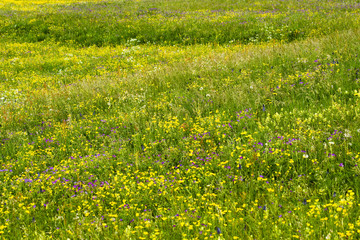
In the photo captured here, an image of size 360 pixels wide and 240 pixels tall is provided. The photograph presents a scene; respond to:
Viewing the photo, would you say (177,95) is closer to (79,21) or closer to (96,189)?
(96,189)

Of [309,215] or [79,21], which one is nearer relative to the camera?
[309,215]

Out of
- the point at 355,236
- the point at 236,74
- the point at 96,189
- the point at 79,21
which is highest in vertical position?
the point at 79,21

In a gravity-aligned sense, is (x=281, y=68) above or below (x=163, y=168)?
above

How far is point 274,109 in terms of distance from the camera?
502 cm

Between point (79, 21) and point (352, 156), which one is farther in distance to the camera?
point (79, 21)

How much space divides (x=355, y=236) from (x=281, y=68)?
5152 mm

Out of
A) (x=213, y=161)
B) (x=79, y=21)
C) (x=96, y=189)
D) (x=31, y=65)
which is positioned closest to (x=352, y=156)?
(x=213, y=161)

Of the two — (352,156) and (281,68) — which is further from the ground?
(281,68)

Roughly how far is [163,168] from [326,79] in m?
3.70

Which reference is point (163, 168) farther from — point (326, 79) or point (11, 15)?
point (11, 15)

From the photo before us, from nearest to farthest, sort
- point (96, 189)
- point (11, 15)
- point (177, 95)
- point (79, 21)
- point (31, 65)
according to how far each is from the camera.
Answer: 1. point (96, 189)
2. point (177, 95)
3. point (31, 65)
4. point (79, 21)
5. point (11, 15)

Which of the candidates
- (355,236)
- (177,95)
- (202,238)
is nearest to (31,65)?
(177,95)

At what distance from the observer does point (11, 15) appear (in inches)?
971

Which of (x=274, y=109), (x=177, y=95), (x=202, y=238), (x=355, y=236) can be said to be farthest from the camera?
(x=177, y=95)
